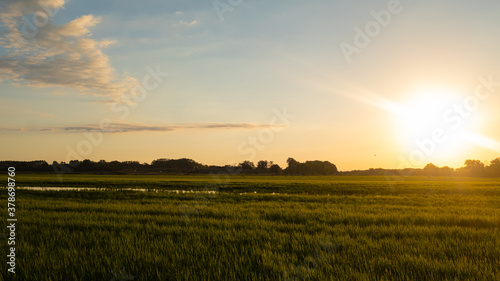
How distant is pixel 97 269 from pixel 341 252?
5.13m

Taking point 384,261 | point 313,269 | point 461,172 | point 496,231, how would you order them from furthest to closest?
point 461,172, point 496,231, point 384,261, point 313,269

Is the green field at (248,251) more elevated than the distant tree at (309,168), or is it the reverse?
the distant tree at (309,168)

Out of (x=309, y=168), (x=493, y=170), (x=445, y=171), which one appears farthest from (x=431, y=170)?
(x=309, y=168)

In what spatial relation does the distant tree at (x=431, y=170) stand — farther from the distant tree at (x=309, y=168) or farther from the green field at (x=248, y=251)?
the green field at (x=248, y=251)

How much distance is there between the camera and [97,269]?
21.4 ft

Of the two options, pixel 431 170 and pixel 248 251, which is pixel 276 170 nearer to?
pixel 431 170

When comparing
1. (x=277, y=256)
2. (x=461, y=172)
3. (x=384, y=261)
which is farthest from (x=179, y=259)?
(x=461, y=172)

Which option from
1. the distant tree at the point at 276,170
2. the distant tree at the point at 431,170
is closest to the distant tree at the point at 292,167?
the distant tree at the point at 276,170

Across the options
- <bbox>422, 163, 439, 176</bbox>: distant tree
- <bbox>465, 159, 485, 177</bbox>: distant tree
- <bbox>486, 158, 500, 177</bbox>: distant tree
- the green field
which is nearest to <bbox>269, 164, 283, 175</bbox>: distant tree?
<bbox>422, 163, 439, 176</bbox>: distant tree

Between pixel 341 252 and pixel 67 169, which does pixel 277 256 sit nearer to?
pixel 341 252

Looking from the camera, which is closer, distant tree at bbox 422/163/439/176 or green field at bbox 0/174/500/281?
green field at bbox 0/174/500/281

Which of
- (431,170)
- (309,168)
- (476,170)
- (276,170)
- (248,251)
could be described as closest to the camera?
(248,251)

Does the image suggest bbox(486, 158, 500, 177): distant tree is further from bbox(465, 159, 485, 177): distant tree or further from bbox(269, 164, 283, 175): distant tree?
Answer: bbox(269, 164, 283, 175): distant tree

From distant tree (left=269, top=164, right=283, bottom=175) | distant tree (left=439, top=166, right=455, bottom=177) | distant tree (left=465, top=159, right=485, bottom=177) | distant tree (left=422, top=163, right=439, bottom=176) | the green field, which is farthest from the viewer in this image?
distant tree (left=422, top=163, right=439, bottom=176)
